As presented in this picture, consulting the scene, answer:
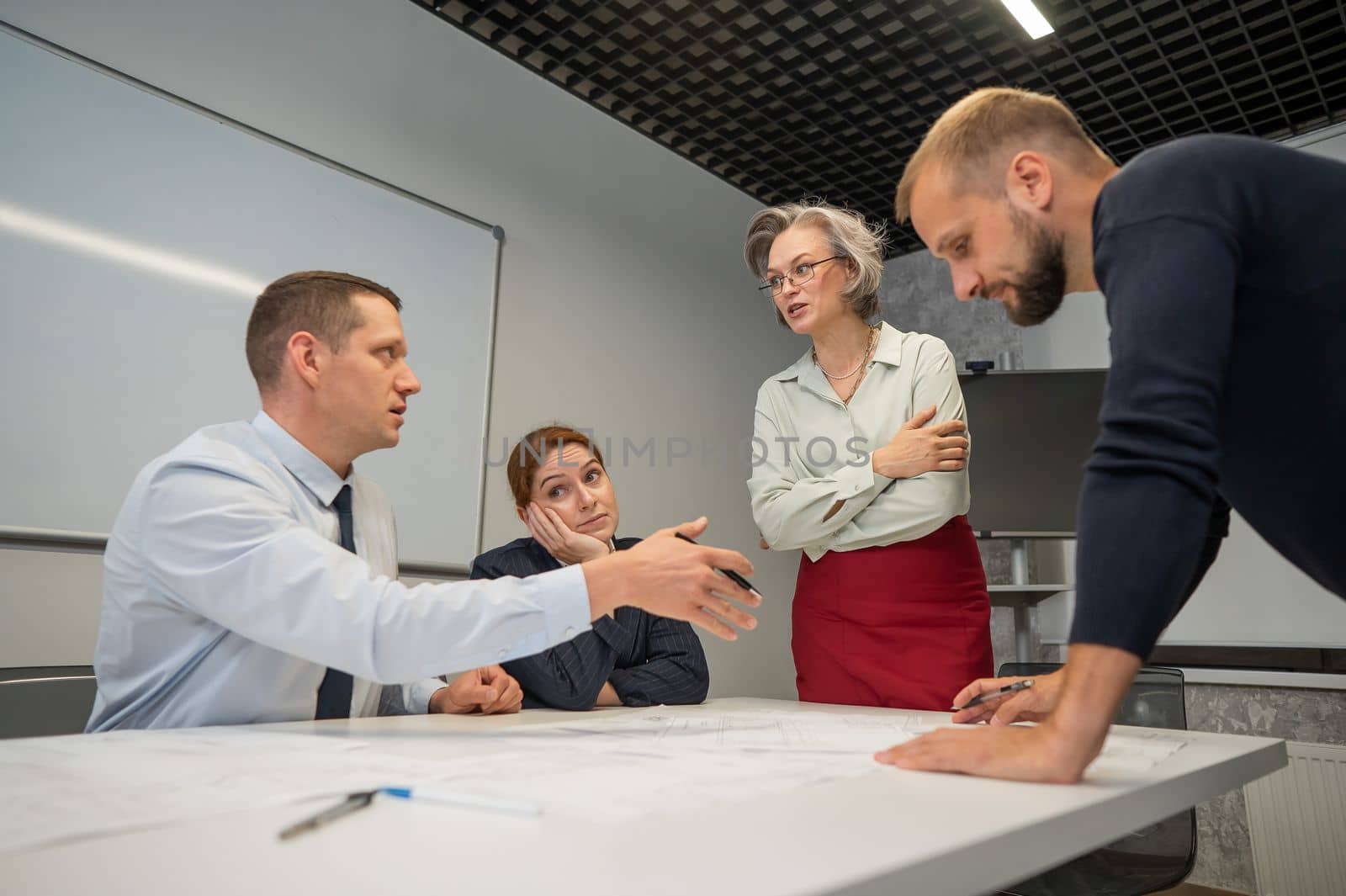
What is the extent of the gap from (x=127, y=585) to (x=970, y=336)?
4.07 m

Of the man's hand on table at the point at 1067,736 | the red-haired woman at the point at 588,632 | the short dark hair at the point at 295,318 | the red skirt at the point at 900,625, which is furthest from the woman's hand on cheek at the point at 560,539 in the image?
the man's hand on table at the point at 1067,736

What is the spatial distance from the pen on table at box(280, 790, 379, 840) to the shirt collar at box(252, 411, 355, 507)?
84 cm

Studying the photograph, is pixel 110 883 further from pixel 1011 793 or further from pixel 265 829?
pixel 1011 793

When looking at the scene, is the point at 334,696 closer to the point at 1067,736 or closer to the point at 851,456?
the point at 1067,736

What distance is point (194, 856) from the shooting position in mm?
486

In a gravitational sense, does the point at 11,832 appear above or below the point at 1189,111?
below

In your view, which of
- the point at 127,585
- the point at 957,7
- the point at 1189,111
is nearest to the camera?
the point at 127,585

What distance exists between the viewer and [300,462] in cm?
139

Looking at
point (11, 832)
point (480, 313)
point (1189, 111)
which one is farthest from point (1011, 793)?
point (1189, 111)

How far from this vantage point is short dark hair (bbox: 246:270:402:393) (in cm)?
148

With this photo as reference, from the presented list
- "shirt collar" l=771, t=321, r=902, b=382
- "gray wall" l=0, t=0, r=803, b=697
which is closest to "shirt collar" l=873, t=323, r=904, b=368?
"shirt collar" l=771, t=321, r=902, b=382

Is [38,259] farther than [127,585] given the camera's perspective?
Yes

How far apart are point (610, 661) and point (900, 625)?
62 cm

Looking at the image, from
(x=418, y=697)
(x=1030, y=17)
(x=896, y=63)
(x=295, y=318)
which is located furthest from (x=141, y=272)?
(x=1030, y=17)
